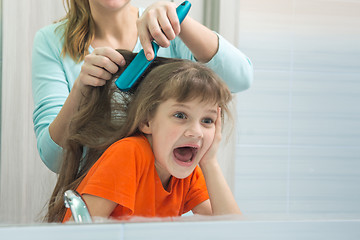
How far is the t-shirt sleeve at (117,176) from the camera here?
563 mm

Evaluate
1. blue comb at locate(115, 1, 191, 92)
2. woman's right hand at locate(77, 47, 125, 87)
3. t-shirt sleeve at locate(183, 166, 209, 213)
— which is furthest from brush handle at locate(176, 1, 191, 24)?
t-shirt sleeve at locate(183, 166, 209, 213)

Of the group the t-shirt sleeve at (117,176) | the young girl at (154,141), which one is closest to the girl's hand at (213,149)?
the young girl at (154,141)

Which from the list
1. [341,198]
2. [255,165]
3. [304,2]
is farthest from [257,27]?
[341,198]

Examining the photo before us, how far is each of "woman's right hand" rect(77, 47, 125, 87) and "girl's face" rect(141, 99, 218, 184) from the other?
9 cm

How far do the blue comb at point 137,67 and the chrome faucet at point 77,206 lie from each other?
0.17 metres

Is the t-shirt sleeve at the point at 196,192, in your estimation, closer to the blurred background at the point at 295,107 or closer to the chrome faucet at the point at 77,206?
the blurred background at the point at 295,107

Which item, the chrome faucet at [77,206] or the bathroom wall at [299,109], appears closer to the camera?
→ the chrome faucet at [77,206]

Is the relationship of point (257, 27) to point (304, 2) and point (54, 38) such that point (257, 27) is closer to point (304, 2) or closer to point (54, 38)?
point (304, 2)

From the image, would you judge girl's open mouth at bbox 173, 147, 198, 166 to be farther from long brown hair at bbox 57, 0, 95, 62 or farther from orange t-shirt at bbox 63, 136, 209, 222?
long brown hair at bbox 57, 0, 95, 62

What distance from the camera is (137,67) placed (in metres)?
0.60

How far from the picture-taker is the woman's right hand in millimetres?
591

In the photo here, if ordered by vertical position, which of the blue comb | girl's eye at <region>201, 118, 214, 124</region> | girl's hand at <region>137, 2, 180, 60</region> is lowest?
girl's eye at <region>201, 118, 214, 124</region>

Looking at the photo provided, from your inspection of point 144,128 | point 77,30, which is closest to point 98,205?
point 144,128

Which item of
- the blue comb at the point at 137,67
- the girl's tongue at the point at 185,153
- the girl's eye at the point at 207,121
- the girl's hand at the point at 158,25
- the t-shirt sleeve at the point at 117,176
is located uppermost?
the girl's hand at the point at 158,25
